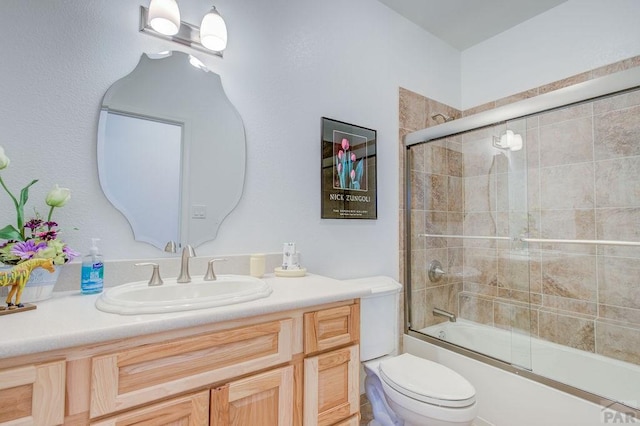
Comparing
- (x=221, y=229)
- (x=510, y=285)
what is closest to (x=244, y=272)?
(x=221, y=229)

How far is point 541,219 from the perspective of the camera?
2.19 m

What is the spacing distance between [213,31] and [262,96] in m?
0.35

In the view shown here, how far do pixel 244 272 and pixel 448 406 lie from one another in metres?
1.04

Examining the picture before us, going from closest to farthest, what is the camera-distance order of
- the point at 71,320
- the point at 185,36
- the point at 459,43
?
the point at 71,320 < the point at 185,36 < the point at 459,43

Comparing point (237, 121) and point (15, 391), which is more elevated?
point (237, 121)

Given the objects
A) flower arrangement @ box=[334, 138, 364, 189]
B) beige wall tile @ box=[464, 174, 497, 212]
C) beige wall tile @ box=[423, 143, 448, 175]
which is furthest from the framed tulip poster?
beige wall tile @ box=[464, 174, 497, 212]

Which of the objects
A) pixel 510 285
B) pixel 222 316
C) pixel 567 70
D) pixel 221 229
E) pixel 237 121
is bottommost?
pixel 510 285

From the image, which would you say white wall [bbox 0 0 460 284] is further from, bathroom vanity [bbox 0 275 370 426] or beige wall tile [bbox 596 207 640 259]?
beige wall tile [bbox 596 207 640 259]

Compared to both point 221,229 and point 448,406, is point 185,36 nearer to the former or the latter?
point 221,229

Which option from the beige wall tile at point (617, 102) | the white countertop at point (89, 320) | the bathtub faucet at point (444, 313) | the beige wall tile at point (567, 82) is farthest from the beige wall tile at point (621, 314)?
the white countertop at point (89, 320)

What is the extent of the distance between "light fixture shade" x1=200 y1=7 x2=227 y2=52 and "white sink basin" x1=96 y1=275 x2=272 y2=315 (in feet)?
3.45

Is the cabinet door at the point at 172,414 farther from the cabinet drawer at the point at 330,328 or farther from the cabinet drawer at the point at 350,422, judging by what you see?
the cabinet drawer at the point at 350,422

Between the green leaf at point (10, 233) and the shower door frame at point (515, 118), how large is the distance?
205cm

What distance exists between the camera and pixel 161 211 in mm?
1349
